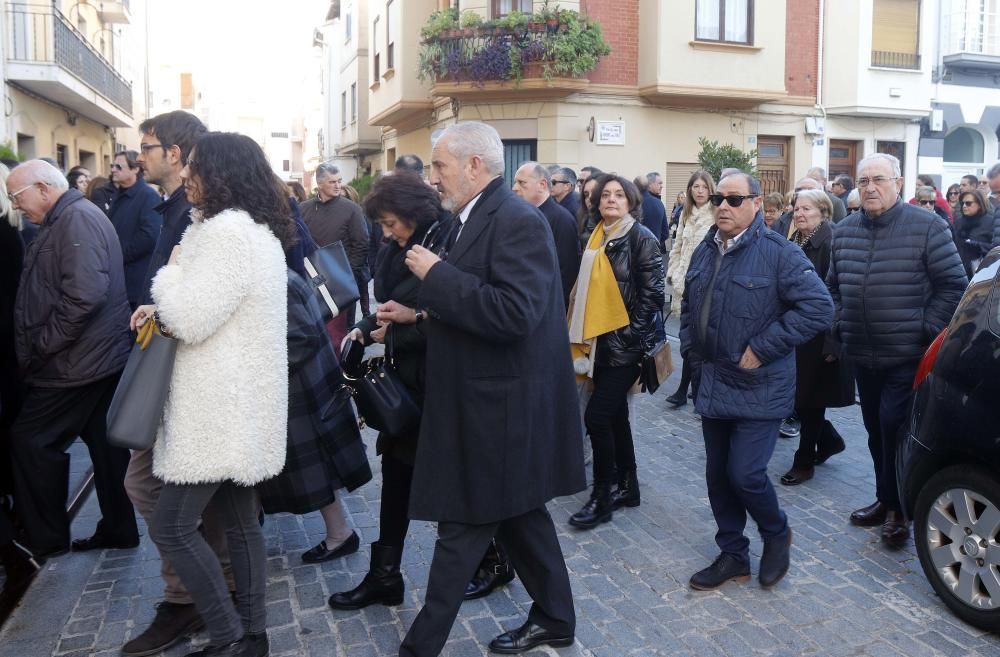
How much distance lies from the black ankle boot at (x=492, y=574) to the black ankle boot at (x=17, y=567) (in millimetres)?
2185

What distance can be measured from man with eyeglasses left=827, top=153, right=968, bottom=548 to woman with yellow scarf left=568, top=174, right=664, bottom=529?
108cm

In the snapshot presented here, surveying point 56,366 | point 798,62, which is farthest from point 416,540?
point 798,62

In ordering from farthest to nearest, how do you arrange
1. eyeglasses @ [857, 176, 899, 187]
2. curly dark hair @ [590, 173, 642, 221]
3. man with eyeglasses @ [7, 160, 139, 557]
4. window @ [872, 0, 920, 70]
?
1. window @ [872, 0, 920, 70]
2. curly dark hair @ [590, 173, 642, 221]
3. eyeglasses @ [857, 176, 899, 187]
4. man with eyeglasses @ [7, 160, 139, 557]

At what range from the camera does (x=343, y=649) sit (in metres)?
3.75

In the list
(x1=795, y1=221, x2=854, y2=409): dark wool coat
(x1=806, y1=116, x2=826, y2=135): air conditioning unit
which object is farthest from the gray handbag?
(x1=806, y1=116, x2=826, y2=135): air conditioning unit

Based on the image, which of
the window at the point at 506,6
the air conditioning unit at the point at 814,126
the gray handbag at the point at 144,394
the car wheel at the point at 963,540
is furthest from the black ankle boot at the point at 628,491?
the air conditioning unit at the point at 814,126

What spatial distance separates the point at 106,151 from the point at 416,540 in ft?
85.2

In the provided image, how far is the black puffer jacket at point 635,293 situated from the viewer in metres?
5.15

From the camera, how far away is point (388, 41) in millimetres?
24266

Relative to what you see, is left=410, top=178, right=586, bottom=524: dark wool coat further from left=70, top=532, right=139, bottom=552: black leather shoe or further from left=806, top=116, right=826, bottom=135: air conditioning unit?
left=806, top=116, right=826, bottom=135: air conditioning unit

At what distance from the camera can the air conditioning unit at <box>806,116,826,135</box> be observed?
21.1 metres

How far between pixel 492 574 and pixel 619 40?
17079mm

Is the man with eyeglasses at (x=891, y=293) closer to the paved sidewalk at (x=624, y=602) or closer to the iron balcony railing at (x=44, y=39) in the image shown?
the paved sidewalk at (x=624, y=602)

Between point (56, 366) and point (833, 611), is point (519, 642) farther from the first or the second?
point (56, 366)
